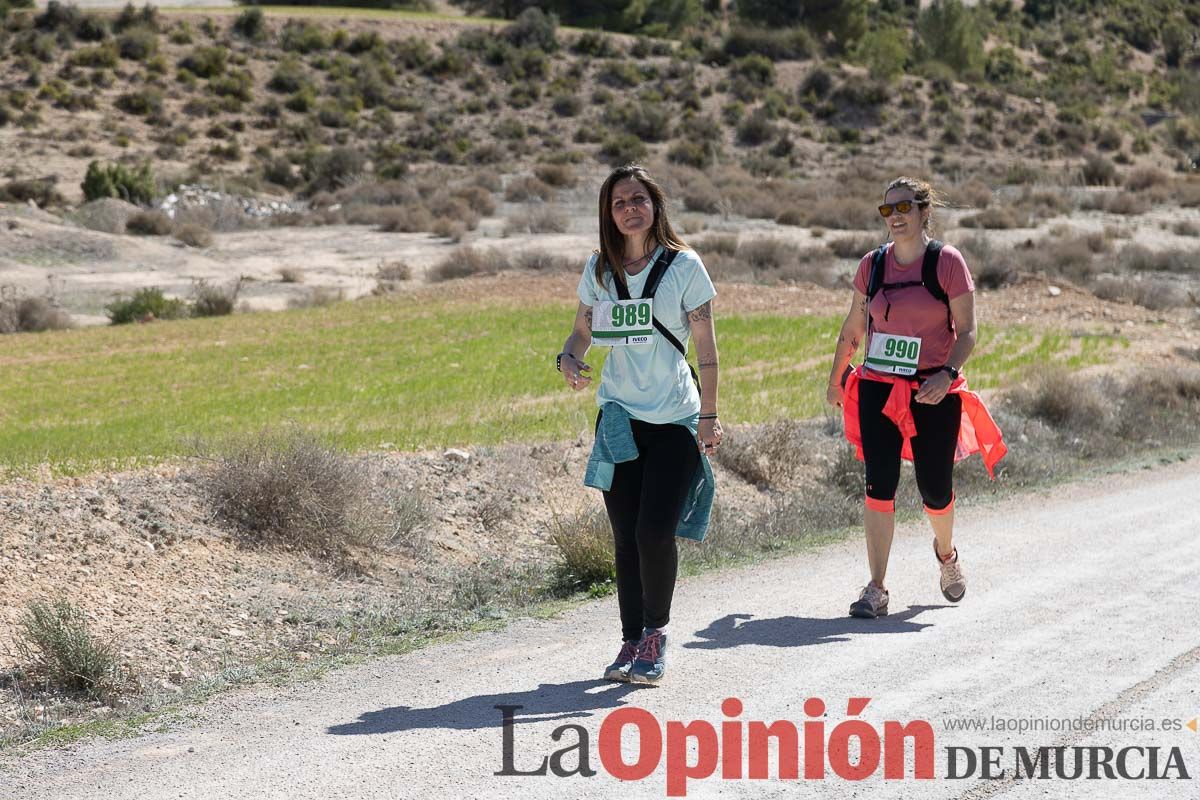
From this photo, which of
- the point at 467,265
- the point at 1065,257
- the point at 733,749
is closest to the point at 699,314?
the point at 733,749

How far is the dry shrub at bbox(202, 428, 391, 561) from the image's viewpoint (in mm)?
9680

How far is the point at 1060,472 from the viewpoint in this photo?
13195mm

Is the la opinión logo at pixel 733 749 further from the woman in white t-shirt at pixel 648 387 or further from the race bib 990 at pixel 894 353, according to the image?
the race bib 990 at pixel 894 353

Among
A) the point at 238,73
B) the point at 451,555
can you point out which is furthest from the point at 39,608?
the point at 238,73

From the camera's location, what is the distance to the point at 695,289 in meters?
6.58

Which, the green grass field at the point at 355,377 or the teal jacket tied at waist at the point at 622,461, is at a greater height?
the teal jacket tied at waist at the point at 622,461

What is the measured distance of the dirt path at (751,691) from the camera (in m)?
5.50

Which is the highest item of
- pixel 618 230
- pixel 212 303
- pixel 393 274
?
pixel 618 230

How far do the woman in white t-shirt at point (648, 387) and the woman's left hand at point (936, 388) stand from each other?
1.32 meters

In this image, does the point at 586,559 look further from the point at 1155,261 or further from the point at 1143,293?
the point at 1155,261

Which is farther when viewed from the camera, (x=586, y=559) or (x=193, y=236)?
(x=193, y=236)

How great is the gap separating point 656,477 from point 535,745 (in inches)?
52.7

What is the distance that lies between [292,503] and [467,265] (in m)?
23.7

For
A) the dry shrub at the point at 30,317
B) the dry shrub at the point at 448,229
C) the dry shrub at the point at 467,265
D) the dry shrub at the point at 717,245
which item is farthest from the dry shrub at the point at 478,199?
the dry shrub at the point at 30,317
